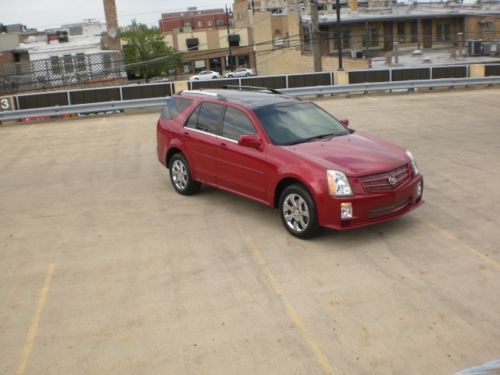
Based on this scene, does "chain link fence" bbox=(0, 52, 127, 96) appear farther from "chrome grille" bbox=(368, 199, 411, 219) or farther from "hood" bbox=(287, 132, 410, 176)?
"chrome grille" bbox=(368, 199, 411, 219)

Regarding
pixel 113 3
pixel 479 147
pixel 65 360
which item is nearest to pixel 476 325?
pixel 65 360

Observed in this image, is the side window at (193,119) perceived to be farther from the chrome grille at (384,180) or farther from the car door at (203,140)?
the chrome grille at (384,180)

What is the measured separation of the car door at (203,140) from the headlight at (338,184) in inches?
90.1

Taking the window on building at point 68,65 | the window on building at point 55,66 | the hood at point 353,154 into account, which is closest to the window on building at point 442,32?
the window on building at point 68,65

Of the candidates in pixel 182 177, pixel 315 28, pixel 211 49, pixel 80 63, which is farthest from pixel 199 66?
pixel 182 177

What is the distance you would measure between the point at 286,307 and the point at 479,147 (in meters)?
8.63

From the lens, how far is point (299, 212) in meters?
7.71

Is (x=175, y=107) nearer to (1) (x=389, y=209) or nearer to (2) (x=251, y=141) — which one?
(2) (x=251, y=141)


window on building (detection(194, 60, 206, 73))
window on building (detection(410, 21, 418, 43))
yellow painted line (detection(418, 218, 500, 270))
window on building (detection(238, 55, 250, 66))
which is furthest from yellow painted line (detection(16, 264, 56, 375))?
window on building (detection(194, 60, 206, 73))

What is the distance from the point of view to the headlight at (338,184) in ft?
24.0

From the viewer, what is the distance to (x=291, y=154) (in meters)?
7.91

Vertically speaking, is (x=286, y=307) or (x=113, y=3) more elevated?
(x=113, y=3)

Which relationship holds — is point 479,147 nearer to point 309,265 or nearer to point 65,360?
point 309,265

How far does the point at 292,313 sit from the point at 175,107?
5.38m
